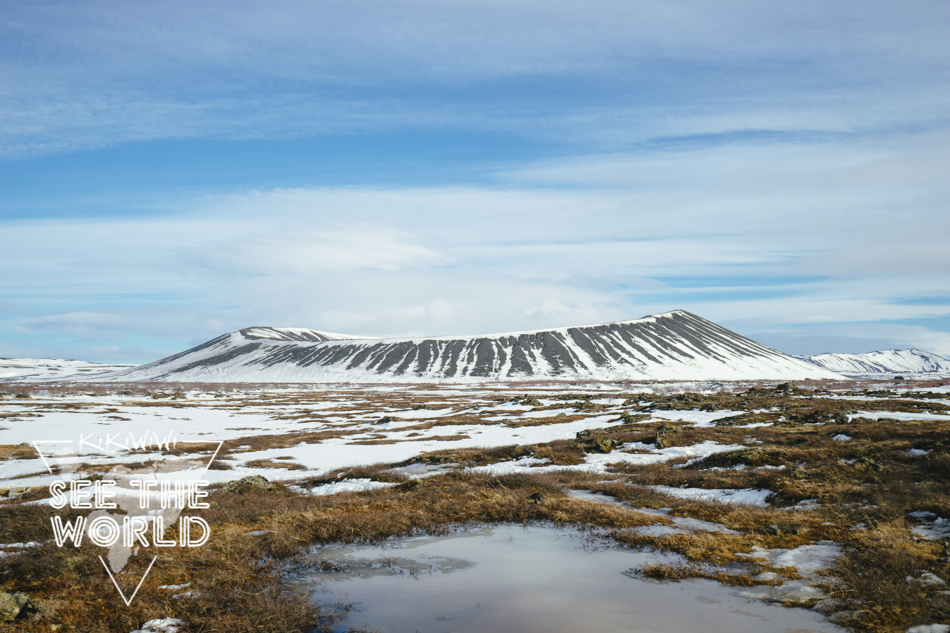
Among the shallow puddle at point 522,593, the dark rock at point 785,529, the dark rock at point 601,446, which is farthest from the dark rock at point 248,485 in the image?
the dark rock at point 785,529

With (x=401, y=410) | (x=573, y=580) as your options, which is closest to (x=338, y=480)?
(x=573, y=580)

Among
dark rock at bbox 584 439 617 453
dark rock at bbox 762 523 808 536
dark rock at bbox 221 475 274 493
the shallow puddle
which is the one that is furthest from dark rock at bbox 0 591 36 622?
dark rock at bbox 584 439 617 453

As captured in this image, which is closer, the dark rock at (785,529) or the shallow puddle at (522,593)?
the shallow puddle at (522,593)

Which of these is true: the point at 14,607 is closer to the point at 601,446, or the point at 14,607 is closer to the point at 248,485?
the point at 248,485

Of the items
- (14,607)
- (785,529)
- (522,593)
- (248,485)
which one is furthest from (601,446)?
(14,607)

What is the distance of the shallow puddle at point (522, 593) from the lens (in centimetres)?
798

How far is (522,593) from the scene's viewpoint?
9.19 m

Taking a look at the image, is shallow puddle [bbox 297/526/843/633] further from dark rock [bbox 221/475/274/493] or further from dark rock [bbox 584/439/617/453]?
dark rock [bbox 584/439/617/453]

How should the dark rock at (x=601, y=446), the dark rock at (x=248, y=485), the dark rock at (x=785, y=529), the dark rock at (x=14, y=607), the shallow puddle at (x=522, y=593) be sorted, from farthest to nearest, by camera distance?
the dark rock at (x=601, y=446), the dark rock at (x=248, y=485), the dark rock at (x=785, y=529), the shallow puddle at (x=522, y=593), the dark rock at (x=14, y=607)

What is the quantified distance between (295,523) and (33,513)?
7.54 m

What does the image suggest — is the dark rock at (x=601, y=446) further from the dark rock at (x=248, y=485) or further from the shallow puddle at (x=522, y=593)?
the dark rock at (x=248, y=485)

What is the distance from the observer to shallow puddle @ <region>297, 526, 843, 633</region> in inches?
314

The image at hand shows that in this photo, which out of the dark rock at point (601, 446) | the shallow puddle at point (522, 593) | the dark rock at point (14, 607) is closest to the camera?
the dark rock at point (14, 607)

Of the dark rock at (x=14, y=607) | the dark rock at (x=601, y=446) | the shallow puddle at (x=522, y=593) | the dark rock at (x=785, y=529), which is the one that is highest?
the dark rock at (x=14, y=607)
